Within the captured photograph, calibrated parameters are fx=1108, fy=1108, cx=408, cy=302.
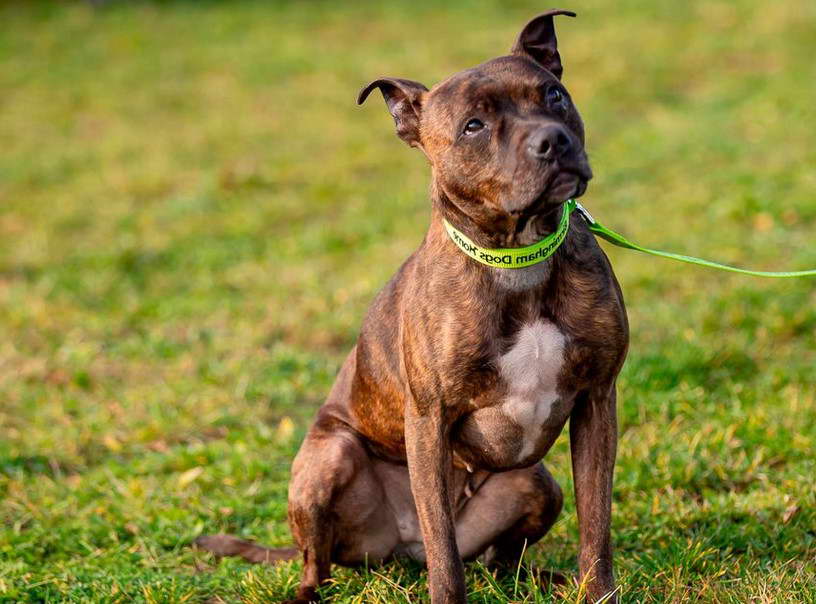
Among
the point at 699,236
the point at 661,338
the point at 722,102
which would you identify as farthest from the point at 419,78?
the point at 661,338

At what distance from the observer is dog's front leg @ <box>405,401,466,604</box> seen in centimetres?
330

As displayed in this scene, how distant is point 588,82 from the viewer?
12344 millimetres

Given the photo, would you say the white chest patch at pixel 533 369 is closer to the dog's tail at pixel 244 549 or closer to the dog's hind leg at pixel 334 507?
the dog's hind leg at pixel 334 507

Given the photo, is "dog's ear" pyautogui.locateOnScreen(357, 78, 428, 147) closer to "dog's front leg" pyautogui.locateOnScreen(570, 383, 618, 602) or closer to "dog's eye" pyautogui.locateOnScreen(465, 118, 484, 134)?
"dog's eye" pyautogui.locateOnScreen(465, 118, 484, 134)

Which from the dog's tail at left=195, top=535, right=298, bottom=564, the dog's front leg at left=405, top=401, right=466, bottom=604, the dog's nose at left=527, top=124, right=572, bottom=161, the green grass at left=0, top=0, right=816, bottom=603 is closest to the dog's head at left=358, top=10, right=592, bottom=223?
the dog's nose at left=527, top=124, right=572, bottom=161

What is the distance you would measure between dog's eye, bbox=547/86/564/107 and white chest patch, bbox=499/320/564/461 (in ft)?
2.08

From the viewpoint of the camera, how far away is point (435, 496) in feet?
10.9

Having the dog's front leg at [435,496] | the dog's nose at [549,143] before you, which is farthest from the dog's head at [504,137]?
the dog's front leg at [435,496]

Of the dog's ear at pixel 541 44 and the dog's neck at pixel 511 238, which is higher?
the dog's ear at pixel 541 44

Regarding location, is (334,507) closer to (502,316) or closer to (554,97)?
(502,316)

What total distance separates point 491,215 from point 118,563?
84.7 inches

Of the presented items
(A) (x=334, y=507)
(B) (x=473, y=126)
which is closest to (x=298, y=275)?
(A) (x=334, y=507)

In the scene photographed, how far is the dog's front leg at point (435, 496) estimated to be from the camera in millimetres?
3305

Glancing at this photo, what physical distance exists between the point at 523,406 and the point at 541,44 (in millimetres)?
1138
